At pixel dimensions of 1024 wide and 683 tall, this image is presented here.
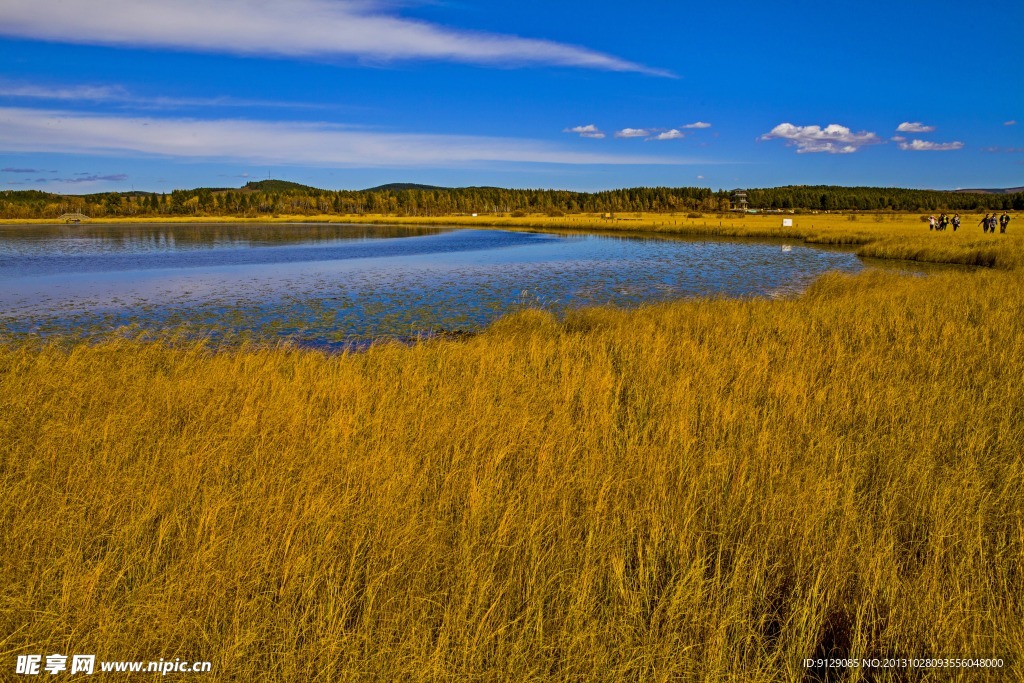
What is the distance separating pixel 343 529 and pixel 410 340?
32.1 feet

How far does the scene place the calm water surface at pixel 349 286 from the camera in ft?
51.0

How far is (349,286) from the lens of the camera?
75.9 ft

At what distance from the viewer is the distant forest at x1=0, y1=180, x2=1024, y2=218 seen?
15450 cm

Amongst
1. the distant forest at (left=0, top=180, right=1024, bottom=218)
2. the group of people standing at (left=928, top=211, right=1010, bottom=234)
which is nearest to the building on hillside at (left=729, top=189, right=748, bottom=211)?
the distant forest at (left=0, top=180, right=1024, bottom=218)

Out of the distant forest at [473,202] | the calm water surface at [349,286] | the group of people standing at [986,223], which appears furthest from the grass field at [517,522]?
the distant forest at [473,202]

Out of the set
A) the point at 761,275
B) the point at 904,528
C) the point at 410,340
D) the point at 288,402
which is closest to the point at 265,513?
the point at 288,402

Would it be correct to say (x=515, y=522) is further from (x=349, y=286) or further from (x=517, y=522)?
(x=349, y=286)

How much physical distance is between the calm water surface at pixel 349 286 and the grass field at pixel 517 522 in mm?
7073

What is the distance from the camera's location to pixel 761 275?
2641 cm

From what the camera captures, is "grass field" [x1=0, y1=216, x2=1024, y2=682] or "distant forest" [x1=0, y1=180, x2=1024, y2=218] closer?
"grass field" [x1=0, y1=216, x2=1024, y2=682]

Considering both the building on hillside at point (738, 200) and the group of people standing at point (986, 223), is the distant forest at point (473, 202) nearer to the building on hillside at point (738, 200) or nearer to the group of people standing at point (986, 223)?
the building on hillside at point (738, 200)

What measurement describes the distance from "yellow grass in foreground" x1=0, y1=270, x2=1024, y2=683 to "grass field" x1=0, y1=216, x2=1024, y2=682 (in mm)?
24

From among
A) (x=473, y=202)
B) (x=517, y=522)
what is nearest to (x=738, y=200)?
(x=473, y=202)

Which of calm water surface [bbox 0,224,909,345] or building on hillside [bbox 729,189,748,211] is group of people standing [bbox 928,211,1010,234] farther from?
building on hillside [bbox 729,189,748,211]
